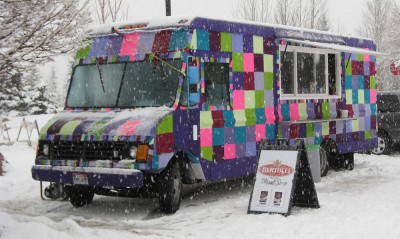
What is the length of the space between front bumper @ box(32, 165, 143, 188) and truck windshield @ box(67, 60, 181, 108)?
1.24m

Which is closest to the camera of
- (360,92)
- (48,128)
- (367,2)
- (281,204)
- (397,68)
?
(281,204)

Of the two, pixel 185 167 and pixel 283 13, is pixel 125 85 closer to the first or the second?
pixel 185 167

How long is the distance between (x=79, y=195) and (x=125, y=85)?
189cm

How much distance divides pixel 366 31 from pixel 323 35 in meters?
38.6

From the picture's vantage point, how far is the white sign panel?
8953 mm

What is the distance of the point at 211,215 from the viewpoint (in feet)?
29.7

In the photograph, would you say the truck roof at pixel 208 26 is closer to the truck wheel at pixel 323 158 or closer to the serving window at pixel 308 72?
the serving window at pixel 308 72

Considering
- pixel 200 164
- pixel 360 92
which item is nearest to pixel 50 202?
pixel 200 164

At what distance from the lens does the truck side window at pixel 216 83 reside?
393 inches

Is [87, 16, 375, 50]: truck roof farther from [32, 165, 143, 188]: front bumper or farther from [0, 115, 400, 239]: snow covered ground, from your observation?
[0, 115, 400, 239]: snow covered ground

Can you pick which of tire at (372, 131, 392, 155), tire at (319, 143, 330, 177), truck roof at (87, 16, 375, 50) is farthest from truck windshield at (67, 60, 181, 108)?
tire at (372, 131, 392, 155)

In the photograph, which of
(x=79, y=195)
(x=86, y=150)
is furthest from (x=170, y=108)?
(x=79, y=195)

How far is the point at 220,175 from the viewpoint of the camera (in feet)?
33.3

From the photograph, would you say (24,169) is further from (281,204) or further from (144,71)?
(281,204)
